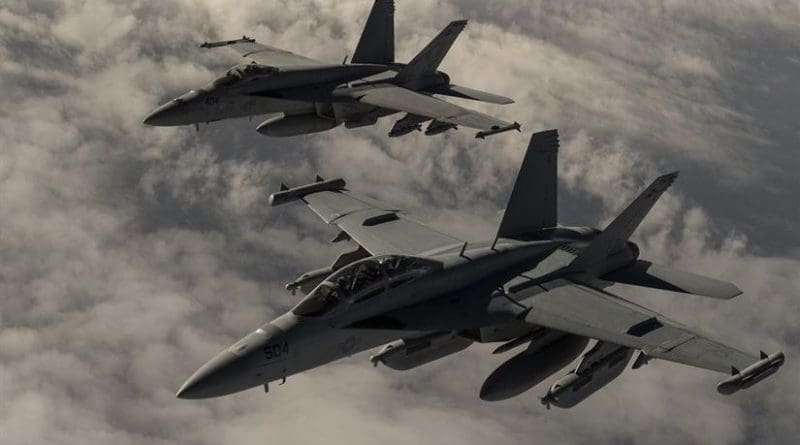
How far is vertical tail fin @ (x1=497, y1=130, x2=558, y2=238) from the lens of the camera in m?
25.6

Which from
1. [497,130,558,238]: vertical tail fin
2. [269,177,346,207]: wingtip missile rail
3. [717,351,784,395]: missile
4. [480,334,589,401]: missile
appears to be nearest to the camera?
[717,351,784,395]: missile

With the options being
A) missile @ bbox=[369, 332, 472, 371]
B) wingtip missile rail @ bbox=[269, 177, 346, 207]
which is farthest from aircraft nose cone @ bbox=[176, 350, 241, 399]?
wingtip missile rail @ bbox=[269, 177, 346, 207]

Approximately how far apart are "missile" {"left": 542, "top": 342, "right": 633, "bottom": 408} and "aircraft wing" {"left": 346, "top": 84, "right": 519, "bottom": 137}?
12149 millimetres

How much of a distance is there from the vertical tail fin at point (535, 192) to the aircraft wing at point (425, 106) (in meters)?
5.89

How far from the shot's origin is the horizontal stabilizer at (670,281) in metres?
25.1

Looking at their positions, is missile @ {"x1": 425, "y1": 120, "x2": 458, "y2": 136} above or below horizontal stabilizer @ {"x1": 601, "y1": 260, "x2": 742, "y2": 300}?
above

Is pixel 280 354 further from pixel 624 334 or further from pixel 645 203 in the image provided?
pixel 645 203

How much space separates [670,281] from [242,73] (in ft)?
63.5

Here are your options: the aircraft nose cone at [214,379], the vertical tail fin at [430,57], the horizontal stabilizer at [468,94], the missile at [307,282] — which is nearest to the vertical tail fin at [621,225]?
the missile at [307,282]

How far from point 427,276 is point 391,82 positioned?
17.9m

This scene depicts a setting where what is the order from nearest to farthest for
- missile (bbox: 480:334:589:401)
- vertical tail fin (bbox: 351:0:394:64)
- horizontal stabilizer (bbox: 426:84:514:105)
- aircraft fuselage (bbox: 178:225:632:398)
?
1. aircraft fuselage (bbox: 178:225:632:398)
2. missile (bbox: 480:334:589:401)
3. horizontal stabilizer (bbox: 426:84:514:105)
4. vertical tail fin (bbox: 351:0:394:64)

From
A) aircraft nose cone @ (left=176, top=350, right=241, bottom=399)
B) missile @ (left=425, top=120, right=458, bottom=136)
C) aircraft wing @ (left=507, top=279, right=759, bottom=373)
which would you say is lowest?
aircraft wing @ (left=507, top=279, right=759, bottom=373)

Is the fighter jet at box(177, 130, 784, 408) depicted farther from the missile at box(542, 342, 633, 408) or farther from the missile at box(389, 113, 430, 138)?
the missile at box(389, 113, 430, 138)

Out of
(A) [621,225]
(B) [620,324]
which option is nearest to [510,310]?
(B) [620,324]
